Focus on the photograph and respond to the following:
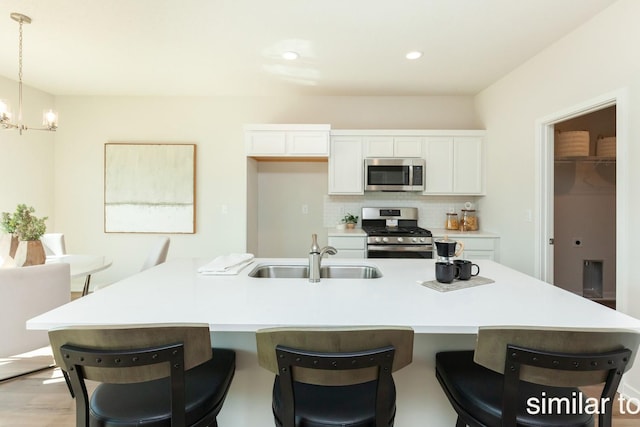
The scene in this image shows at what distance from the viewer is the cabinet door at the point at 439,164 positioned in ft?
12.5

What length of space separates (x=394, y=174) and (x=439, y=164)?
1.93ft

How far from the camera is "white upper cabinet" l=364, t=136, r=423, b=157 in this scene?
380 centimetres

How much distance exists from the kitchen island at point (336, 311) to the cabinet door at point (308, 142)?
7.57 feet

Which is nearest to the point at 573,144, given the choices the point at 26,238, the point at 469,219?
the point at 469,219

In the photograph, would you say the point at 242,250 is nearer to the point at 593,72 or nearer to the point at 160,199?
the point at 160,199

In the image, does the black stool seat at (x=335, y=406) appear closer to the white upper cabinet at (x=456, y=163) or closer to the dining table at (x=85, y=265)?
the dining table at (x=85, y=265)

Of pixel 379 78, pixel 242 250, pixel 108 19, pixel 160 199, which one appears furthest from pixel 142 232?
pixel 379 78

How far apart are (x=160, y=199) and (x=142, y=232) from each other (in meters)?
0.51

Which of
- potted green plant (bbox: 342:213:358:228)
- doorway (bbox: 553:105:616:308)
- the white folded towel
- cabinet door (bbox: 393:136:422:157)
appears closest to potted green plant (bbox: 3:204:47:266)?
the white folded towel

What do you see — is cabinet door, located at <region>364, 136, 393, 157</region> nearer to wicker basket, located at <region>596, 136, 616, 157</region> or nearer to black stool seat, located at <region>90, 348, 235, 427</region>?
wicker basket, located at <region>596, 136, 616, 157</region>

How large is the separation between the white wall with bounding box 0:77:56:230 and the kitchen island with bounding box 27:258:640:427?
3307 mm

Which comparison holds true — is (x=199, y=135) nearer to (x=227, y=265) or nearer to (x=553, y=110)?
(x=227, y=265)

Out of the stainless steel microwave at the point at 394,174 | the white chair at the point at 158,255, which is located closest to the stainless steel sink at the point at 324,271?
the white chair at the point at 158,255

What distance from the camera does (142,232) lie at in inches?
160
